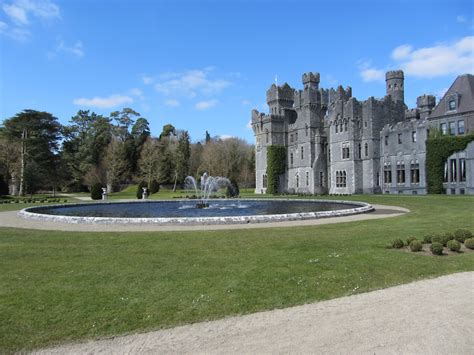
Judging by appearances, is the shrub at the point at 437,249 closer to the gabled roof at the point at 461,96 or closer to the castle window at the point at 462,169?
the castle window at the point at 462,169

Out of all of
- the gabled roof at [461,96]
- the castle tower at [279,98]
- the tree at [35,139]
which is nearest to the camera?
the gabled roof at [461,96]

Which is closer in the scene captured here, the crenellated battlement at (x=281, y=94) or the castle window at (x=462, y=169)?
the castle window at (x=462, y=169)

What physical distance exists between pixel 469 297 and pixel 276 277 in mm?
3733

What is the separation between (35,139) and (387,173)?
1990 inches

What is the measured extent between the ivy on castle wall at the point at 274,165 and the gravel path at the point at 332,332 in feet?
172

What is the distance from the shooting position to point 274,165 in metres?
59.9

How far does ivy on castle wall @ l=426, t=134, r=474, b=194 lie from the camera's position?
41.1 meters

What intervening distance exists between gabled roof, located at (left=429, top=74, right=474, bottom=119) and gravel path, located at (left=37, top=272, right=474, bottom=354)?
133ft

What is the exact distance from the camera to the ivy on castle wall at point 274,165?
196ft

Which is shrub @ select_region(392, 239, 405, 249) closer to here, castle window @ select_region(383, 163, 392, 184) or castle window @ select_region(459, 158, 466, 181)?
castle window @ select_region(459, 158, 466, 181)

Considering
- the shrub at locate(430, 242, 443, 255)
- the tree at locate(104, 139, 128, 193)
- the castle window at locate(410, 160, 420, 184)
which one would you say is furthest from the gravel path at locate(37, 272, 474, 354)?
the tree at locate(104, 139, 128, 193)

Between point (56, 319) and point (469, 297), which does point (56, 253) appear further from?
point (469, 297)

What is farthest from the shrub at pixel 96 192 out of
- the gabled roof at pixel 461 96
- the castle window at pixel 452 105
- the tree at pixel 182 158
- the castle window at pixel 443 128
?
the castle window at pixel 452 105

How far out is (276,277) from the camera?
8789 mm
